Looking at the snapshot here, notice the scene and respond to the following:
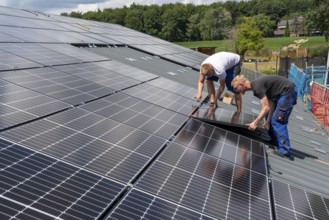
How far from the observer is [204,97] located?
13.4 m

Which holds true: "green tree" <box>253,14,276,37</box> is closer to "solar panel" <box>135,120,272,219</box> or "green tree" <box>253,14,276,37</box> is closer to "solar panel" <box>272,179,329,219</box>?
"solar panel" <box>135,120,272,219</box>

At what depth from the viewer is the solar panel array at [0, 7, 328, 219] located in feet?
15.0

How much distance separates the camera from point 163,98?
1095 centimetres

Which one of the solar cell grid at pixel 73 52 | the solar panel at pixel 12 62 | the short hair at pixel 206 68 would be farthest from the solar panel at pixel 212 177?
the solar cell grid at pixel 73 52

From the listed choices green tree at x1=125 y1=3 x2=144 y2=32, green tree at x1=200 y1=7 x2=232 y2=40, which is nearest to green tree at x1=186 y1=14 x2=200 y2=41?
green tree at x1=200 y1=7 x2=232 y2=40

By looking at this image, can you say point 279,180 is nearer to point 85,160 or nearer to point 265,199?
point 265,199

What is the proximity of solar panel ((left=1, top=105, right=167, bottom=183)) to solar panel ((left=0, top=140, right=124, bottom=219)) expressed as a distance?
0.92 feet

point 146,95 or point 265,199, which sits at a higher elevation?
point 146,95

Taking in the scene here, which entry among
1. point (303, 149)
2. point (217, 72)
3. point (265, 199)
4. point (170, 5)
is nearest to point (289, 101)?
point (217, 72)

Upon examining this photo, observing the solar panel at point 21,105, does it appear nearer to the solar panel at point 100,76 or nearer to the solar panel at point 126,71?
the solar panel at point 100,76

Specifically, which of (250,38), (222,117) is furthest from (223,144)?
(250,38)

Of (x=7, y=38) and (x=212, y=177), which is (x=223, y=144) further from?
(x=7, y=38)

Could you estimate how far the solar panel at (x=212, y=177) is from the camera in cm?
548

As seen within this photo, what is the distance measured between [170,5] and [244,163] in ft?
576
